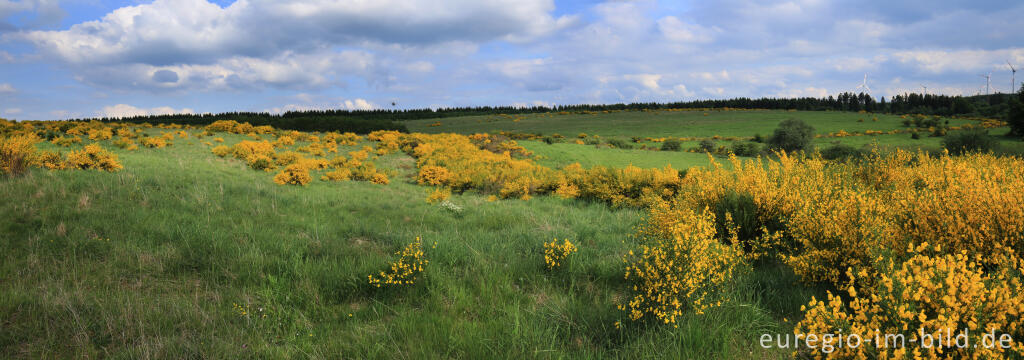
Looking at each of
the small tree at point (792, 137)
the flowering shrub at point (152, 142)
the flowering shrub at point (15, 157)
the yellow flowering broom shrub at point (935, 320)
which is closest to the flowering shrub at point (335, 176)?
the flowering shrub at point (15, 157)

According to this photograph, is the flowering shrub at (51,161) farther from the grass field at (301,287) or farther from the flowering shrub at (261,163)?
the flowering shrub at (261,163)

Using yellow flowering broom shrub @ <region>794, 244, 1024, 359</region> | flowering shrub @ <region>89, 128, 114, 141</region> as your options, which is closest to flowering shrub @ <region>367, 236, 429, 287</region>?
yellow flowering broom shrub @ <region>794, 244, 1024, 359</region>

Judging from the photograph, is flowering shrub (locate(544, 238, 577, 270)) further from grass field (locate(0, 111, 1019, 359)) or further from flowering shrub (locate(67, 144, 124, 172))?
flowering shrub (locate(67, 144, 124, 172))

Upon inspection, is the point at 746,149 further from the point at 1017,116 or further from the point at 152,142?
the point at 152,142

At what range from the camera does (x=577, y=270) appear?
5863 millimetres

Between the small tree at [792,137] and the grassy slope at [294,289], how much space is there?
4698 centimetres

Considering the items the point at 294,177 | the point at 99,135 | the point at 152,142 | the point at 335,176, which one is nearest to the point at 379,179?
the point at 335,176

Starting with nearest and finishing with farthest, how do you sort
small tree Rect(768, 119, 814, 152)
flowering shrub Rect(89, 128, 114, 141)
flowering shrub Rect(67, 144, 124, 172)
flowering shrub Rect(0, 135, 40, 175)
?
flowering shrub Rect(0, 135, 40, 175), flowering shrub Rect(67, 144, 124, 172), flowering shrub Rect(89, 128, 114, 141), small tree Rect(768, 119, 814, 152)

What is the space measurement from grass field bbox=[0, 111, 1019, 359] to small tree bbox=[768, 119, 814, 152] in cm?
4637

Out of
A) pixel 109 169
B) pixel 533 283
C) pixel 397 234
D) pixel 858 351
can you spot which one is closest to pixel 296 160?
pixel 109 169

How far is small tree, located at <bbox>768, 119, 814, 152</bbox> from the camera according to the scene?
46.7 m

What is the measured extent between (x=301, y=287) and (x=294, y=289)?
0.34 ft

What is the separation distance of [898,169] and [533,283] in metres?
11.0

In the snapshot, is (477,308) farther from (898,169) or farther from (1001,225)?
(898,169)
